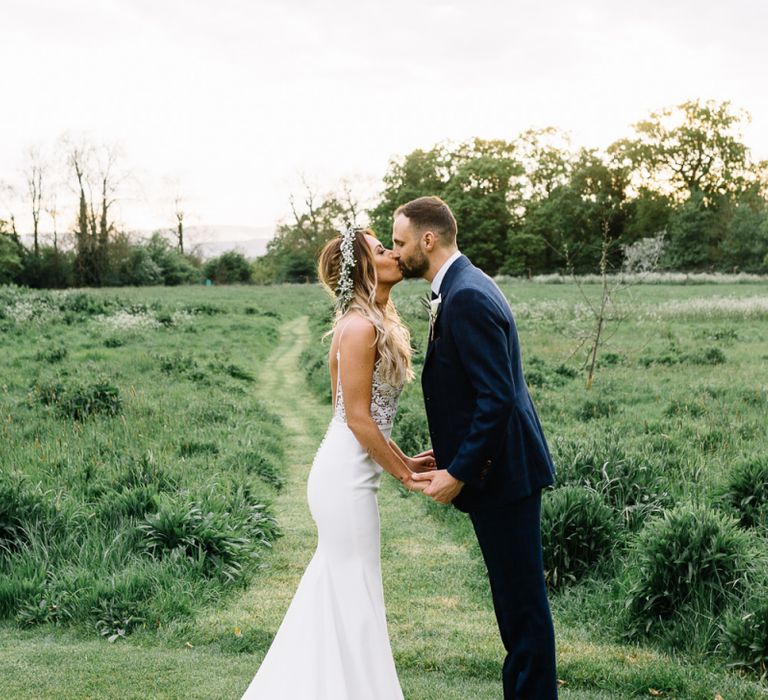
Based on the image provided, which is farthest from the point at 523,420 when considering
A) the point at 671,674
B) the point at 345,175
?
the point at 345,175

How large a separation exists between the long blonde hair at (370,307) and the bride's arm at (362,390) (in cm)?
7

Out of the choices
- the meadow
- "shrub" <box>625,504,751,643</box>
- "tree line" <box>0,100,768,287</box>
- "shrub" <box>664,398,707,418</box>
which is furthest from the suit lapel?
"tree line" <box>0,100,768,287</box>

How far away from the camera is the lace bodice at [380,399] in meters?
4.04

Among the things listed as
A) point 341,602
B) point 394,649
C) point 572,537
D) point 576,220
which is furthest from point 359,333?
point 576,220

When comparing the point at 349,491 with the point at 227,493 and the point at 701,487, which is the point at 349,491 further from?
the point at 701,487

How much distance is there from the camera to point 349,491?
13.4ft

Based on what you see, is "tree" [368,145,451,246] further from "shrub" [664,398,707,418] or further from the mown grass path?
the mown grass path

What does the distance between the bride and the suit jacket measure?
33 centimetres

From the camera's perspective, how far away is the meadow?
4789 mm

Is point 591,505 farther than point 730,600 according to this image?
Yes

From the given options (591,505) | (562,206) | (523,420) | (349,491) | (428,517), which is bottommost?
(428,517)

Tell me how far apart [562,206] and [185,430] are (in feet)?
219

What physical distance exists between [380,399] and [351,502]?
0.56 metres

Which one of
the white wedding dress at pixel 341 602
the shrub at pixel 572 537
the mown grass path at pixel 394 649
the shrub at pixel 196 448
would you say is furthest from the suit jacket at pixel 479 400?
the shrub at pixel 196 448
